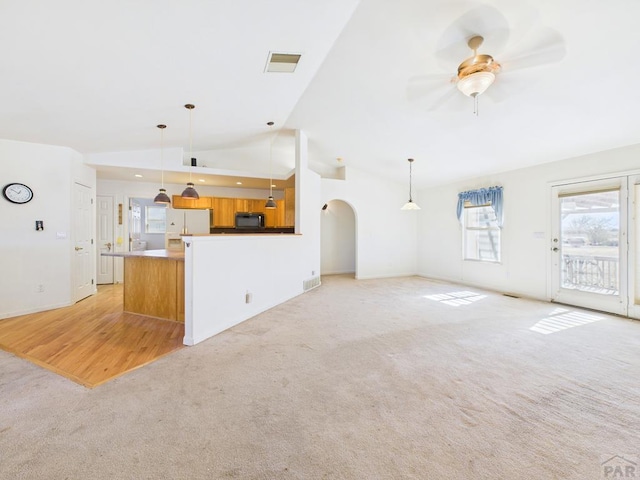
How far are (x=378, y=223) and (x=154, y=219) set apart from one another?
6363mm

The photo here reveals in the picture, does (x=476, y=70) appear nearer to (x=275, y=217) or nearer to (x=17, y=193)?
(x=275, y=217)

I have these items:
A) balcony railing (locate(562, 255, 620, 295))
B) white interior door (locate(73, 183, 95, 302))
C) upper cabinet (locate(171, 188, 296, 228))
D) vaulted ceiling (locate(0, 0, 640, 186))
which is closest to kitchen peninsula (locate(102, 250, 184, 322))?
white interior door (locate(73, 183, 95, 302))

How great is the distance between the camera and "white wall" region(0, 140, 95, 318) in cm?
384

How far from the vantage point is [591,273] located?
4375 millimetres

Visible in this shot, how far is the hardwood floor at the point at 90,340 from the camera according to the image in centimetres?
241

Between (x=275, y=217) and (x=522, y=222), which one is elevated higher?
(x=275, y=217)

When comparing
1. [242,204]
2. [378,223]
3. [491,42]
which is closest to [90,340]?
[242,204]

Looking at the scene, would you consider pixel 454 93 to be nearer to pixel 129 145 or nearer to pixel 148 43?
pixel 148 43

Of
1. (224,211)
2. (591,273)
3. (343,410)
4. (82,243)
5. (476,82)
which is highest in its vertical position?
(476,82)

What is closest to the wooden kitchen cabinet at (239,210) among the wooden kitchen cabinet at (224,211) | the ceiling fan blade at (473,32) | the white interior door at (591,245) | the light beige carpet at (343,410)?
the wooden kitchen cabinet at (224,211)

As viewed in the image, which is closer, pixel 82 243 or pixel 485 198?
pixel 82 243

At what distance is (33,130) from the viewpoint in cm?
361

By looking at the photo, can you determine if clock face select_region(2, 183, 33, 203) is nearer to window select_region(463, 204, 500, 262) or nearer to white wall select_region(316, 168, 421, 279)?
white wall select_region(316, 168, 421, 279)

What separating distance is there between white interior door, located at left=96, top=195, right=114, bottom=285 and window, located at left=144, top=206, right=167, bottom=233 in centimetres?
167
